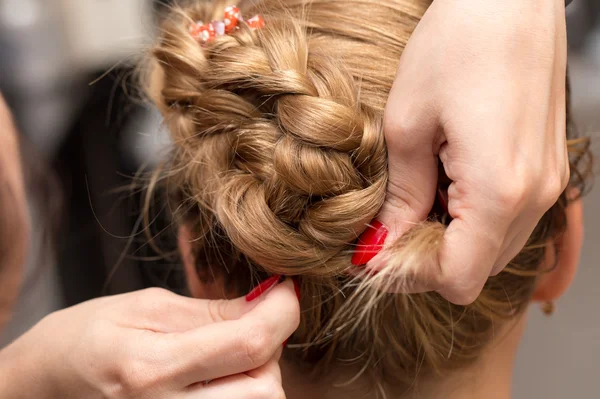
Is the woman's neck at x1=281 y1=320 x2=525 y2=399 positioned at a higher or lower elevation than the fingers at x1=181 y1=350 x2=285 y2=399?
lower

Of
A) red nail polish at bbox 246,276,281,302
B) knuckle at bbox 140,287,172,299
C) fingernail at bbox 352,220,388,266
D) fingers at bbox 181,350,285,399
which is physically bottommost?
fingers at bbox 181,350,285,399

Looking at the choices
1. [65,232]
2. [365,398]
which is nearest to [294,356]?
[365,398]

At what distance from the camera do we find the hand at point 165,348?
648mm

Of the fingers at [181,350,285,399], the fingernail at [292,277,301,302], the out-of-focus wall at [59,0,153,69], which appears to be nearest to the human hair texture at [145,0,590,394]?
the fingernail at [292,277,301,302]

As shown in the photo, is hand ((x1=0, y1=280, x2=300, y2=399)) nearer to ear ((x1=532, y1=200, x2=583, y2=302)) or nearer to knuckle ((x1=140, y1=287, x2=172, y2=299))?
knuckle ((x1=140, y1=287, x2=172, y2=299))

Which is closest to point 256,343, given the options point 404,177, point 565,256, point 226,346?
point 226,346

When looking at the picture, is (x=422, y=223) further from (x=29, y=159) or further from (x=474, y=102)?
(x=29, y=159)

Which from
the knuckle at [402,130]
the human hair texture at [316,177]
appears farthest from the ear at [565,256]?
the knuckle at [402,130]

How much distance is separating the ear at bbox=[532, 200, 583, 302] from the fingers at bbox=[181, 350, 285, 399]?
0.46 meters

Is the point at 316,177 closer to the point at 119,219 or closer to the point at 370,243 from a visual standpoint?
the point at 370,243

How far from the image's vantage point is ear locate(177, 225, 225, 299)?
85 cm

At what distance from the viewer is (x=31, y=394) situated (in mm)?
796

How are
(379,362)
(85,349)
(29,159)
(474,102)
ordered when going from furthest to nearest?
(29,159) → (379,362) → (85,349) → (474,102)

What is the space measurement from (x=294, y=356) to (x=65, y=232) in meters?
0.93
